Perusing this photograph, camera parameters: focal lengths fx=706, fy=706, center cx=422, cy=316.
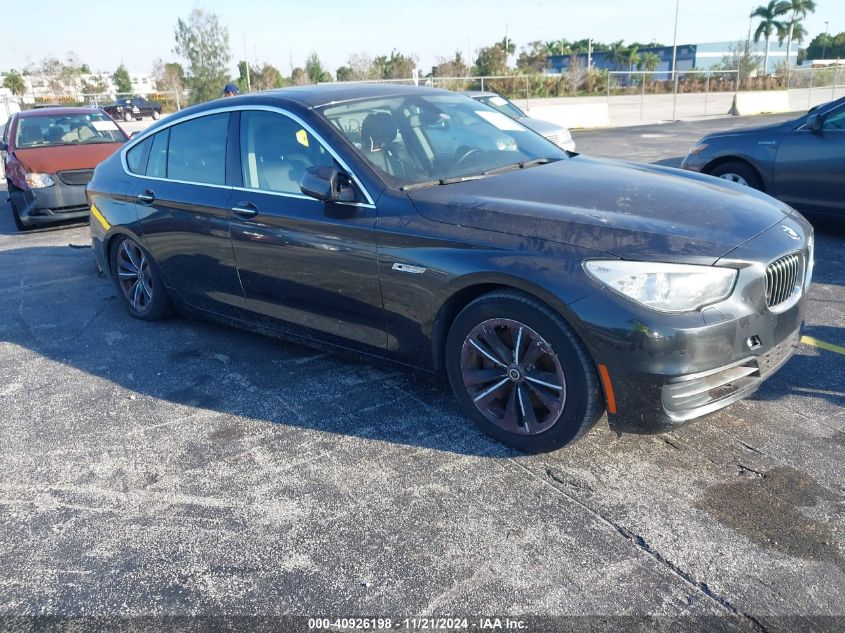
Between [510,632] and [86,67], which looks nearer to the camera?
[510,632]

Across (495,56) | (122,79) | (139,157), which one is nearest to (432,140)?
(139,157)

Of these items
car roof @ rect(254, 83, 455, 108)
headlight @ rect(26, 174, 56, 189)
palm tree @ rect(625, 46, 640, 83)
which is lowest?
headlight @ rect(26, 174, 56, 189)

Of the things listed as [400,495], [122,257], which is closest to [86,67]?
[122,257]

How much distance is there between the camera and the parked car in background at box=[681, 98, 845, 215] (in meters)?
6.83

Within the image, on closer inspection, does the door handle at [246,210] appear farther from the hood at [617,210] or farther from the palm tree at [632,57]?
the palm tree at [632,57]

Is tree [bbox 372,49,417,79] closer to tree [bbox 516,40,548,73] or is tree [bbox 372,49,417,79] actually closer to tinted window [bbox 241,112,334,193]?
tree [bbox 516,40,548,73]

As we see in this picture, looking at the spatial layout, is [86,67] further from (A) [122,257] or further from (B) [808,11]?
(B) [808,11]

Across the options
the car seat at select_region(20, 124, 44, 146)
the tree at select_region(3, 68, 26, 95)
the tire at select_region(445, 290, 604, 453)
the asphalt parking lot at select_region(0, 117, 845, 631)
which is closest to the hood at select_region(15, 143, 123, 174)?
the car seat at select_region(20, 124, 44, 146)

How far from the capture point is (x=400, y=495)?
3.17 m

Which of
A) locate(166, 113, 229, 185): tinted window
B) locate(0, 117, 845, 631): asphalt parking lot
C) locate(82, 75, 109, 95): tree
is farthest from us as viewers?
locate(82, 75, 109, 95): tree

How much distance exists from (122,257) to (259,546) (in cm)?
364

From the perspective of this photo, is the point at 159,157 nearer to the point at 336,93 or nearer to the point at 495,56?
the point at 336,93

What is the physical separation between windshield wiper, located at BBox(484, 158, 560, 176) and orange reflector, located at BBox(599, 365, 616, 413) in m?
1.49

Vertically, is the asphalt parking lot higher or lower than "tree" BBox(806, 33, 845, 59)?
lower
